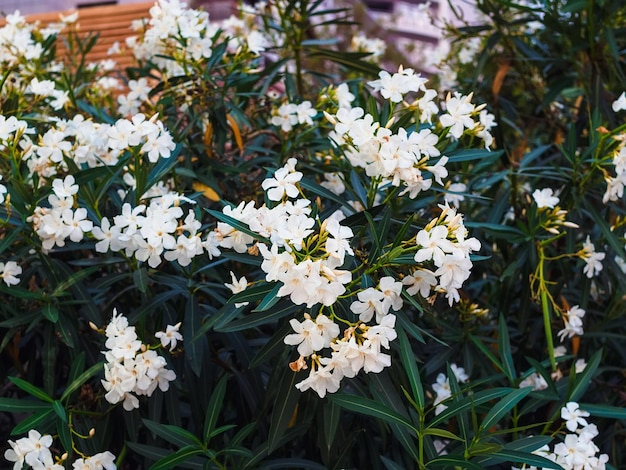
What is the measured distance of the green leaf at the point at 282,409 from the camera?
46.1 inches

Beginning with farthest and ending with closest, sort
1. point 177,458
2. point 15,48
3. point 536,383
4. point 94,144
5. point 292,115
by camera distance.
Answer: point 15,48 → point 292,115 → point 536,383 → point 94,144 → point 177,458

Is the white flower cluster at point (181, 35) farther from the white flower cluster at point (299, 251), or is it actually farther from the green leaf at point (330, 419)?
the green leaf at point (330, 419)

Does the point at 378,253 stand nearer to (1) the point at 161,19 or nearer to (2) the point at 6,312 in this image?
(2) the point at 6,312

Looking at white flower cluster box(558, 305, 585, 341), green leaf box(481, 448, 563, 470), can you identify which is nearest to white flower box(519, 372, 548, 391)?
white flower cluster box(558, 305, 585, 341)

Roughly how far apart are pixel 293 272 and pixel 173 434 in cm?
46

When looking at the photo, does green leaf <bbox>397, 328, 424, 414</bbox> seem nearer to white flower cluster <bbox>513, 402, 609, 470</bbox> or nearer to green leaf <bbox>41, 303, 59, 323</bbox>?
white flower cluster <bbox>513, 402, 609, 470</bbox>

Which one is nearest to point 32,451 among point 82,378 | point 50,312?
point 82,378

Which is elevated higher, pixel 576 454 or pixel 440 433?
pixel 440 433

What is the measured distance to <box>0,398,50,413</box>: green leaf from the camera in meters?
1.24

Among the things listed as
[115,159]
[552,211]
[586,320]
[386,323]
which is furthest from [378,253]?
[586,320]

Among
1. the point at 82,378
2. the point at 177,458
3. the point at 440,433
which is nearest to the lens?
the point at 440,433

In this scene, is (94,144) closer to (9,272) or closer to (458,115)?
(9,272)

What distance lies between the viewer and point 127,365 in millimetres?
1206

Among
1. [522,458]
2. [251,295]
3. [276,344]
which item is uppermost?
[251,295]
